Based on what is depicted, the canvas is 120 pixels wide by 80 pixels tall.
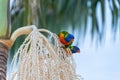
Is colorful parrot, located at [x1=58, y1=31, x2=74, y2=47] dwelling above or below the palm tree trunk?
above

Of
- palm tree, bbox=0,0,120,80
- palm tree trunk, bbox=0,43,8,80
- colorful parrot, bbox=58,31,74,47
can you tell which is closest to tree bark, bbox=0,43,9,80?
palm tree trunk, bbox=0,43,8,80

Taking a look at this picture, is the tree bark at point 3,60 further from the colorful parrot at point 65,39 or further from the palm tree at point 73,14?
the palm tree at point 73,14

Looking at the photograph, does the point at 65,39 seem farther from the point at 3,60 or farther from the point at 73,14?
the point at 73,14

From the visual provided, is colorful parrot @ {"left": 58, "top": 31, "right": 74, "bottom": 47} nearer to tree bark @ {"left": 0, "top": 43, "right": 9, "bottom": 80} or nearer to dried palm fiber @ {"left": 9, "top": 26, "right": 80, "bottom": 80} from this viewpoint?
dried palm fiber @ {"left": 9, "top": 26, "right": 80, "bottom": 80}

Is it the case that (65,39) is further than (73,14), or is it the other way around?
(73,14)

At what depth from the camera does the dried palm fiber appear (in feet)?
2.57

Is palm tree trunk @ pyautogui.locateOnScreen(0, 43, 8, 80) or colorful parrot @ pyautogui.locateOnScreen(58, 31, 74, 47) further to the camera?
colorful parrot @ pyautogui.locateOnScreen(58, 31, 74, 47)

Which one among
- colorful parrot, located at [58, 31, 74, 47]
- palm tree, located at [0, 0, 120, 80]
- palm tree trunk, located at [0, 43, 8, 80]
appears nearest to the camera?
palm tree trunk, located at [0, 43, 8, 80]

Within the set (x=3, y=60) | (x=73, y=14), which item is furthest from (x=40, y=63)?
(x=73, y=14)

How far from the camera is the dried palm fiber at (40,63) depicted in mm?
785

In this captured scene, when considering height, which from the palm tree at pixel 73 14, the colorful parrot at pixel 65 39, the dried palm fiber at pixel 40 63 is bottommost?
the dried palm fiber at pixel 40 63

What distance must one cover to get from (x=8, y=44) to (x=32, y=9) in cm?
50

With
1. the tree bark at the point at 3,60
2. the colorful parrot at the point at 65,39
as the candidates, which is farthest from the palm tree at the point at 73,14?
the tree bark at the point at 3,60

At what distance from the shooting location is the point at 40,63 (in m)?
0.80
